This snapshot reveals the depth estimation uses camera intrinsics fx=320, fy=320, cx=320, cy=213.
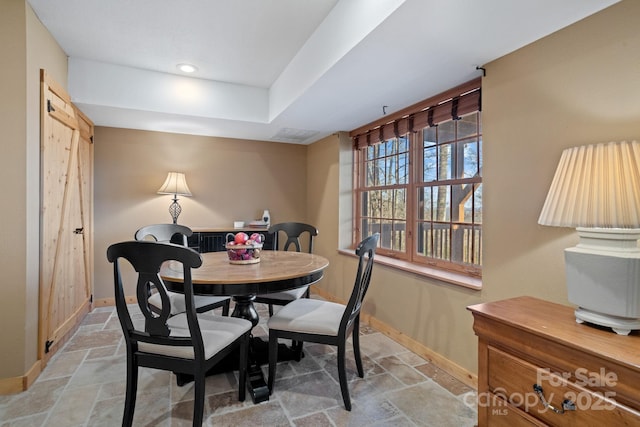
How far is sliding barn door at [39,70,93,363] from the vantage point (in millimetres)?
2348

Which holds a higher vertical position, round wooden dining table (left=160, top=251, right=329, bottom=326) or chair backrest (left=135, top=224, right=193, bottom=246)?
chair backrest (left=135, top=224, right=193, bottom=246)

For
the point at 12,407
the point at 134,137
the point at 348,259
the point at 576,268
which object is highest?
the point at 134,137

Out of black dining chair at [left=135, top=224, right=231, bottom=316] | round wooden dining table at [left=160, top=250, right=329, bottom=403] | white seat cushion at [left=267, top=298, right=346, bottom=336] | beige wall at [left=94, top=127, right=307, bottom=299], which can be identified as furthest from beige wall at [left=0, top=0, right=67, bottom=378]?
beige wall at [left=94, top=127, right=307, bottom=299]

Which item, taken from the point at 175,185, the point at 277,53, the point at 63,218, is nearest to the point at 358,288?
the point at 277,53

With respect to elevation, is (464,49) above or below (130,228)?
above

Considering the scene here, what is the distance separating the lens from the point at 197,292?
5.91ft

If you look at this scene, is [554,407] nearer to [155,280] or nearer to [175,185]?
[155,280]

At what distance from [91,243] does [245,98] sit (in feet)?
8.05

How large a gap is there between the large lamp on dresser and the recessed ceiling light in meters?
3.06

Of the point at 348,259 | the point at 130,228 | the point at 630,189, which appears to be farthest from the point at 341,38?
the point at 130,228

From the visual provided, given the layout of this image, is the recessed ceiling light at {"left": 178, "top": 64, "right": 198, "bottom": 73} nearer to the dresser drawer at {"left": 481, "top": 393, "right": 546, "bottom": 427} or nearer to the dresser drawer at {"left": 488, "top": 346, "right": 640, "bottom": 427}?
the dresser drawer at {"left": 488, "top": 346, "right": 640, "bottom": 427}

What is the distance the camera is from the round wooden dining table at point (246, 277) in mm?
1805

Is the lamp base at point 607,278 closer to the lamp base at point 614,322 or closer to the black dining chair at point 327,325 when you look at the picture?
the lamp base at point 614,322

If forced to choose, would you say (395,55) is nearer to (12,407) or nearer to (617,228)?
(617,228)
